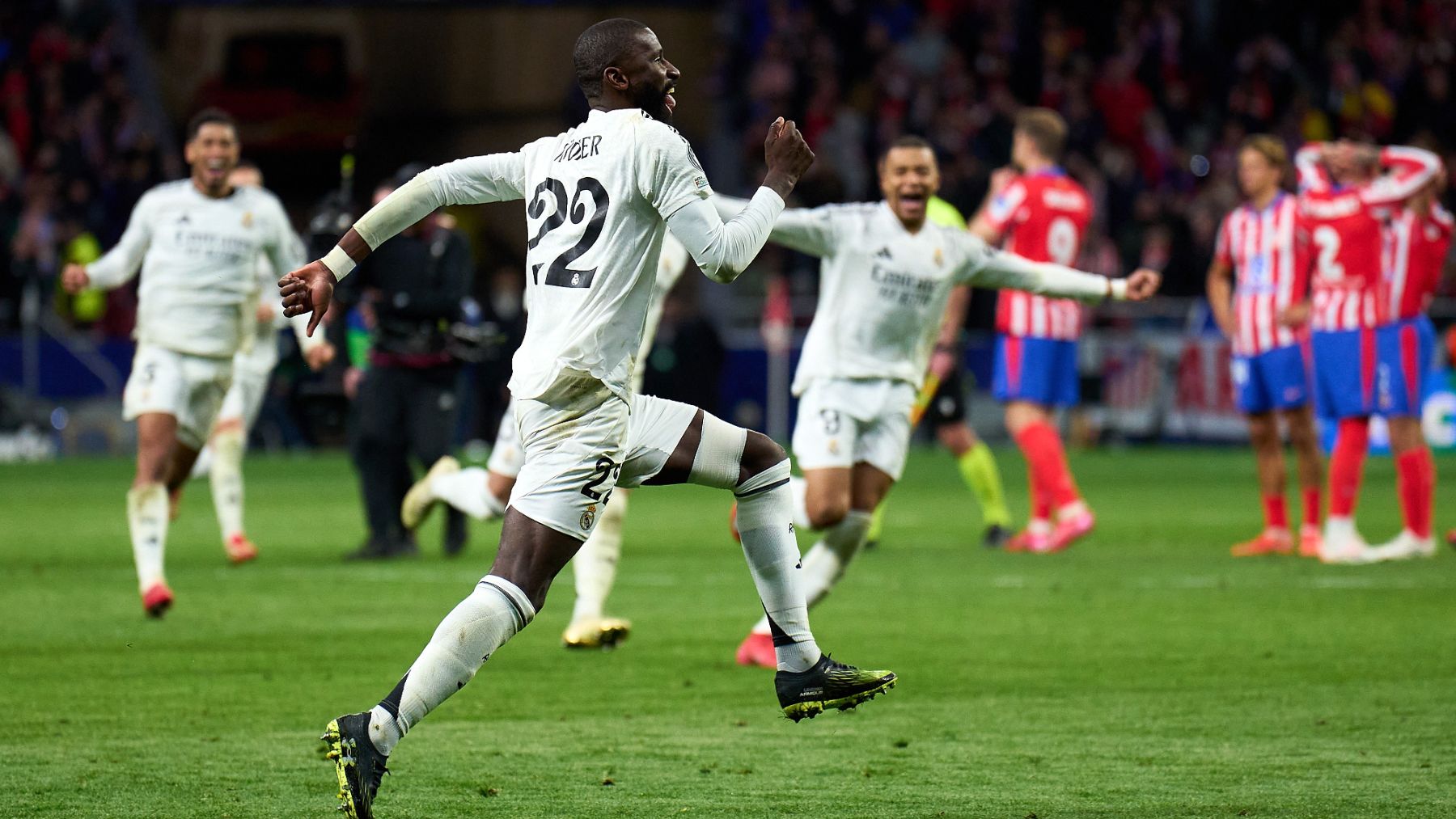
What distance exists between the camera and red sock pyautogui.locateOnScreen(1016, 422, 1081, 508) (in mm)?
12672

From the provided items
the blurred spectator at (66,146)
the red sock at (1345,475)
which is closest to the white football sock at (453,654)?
the red sock at (1345,475)

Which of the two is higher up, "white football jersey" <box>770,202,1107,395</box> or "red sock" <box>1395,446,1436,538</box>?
"white football jersey" <box>770,202,1107,395</box>

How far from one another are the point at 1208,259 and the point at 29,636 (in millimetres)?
17324

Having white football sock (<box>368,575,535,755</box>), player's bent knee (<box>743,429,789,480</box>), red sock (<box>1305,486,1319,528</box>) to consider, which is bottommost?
red sock (<box>1305,486,1319,528</box>)

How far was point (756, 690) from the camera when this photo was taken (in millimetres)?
7527

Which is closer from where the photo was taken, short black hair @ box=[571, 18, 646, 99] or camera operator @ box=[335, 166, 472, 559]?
short black hair @ box=[571, 18, 646, 99]

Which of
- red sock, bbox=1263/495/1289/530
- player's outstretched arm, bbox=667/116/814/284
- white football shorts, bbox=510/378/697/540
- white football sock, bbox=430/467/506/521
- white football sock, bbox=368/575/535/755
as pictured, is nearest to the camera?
white football sock, bbox=368/575/535/755

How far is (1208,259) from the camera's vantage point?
2369cm

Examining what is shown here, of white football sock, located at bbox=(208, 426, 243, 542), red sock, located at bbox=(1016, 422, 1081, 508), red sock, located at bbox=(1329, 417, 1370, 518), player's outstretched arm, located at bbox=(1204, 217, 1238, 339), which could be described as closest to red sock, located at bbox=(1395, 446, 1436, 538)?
red sock, located at bbox=(1329, 417, 1370, 518)

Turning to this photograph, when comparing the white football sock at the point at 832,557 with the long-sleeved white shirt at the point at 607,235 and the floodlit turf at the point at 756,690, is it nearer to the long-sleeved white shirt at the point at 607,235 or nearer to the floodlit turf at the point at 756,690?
the floodlit turf at the point at 756,690

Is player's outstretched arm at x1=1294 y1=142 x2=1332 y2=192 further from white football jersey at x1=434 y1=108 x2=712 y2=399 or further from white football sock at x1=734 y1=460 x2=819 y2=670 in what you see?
white football jersey at x1=434 y1=108 x2=712 y2=399

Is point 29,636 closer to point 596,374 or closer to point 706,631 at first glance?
point 706,631

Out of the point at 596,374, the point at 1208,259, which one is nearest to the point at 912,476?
the point at 1208,259

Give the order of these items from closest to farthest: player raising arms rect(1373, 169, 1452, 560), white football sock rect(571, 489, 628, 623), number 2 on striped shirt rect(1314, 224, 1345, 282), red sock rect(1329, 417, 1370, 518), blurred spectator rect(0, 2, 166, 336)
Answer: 1. white football sock rect(571, 489, 628, 623)
2. red sock rect(1329, 417, 1370, 518)
3. player raising arms rect(1373, 169, 1452, 560)
4. number 2 on striped shirt rect(1314, 224, 1345, 282)
5. blurred spectator rect(0, 2, 166, 336)
